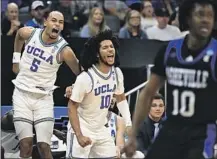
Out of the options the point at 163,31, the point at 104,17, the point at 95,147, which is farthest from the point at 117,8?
the point at 95,147

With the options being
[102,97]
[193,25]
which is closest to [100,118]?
[102,97]

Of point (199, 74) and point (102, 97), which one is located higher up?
point (199, 74)

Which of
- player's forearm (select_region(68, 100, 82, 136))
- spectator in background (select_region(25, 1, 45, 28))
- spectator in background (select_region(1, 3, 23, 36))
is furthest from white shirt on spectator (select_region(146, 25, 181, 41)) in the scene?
player's forearm (select_region(68, 100, 82, 136))

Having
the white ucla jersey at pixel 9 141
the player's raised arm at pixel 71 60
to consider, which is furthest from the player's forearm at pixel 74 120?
the white ucla jersey at pixel 9 141

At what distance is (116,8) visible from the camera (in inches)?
635

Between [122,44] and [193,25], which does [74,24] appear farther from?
[193,25]

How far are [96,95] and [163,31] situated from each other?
5.78 metres

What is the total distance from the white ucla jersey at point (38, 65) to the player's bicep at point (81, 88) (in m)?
1.34

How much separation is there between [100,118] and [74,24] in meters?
6.46

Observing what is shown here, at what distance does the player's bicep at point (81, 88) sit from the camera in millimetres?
8859

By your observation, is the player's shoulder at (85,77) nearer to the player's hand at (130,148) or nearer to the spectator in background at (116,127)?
the spectator in background at (116,127)

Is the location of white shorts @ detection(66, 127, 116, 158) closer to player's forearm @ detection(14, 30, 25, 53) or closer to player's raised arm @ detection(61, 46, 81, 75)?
player's raised arm @ detection(61, 46, 81, 75)

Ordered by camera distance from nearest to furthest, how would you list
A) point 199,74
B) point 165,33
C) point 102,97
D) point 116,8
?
1. point 199,74
2. point 102,97
3. point 165,33
4. point 116,8

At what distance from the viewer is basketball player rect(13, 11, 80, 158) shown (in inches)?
399
